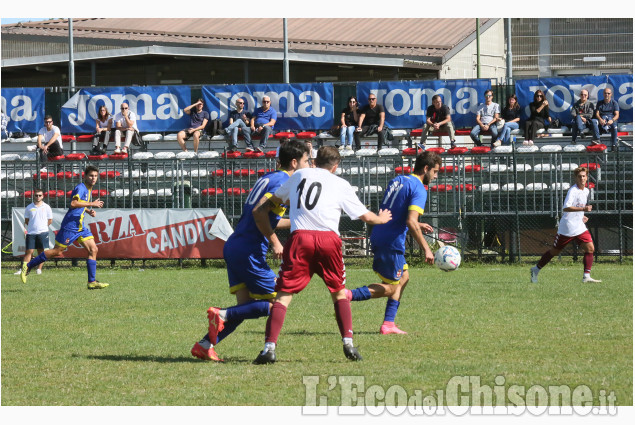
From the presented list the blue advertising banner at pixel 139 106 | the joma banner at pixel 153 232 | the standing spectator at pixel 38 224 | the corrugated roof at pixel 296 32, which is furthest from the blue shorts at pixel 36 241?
the corrugated roof at pixel 296 32

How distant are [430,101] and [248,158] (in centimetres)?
562

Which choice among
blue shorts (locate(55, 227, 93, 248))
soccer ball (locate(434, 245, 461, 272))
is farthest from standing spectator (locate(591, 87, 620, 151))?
blue shorts (locate(55, 227, 93, 248))

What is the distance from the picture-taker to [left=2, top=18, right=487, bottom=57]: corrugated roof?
36531 millimetres

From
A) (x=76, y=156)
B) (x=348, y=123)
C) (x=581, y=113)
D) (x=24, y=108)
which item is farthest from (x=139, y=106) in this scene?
(x=581, y=113)

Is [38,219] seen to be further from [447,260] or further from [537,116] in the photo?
[537,116]

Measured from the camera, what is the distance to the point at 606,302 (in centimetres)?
1298

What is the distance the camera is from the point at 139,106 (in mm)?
27234

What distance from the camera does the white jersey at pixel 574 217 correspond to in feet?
53.7

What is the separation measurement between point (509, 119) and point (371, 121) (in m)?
3.50

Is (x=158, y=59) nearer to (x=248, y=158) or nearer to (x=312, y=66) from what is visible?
(x=312, y=66)

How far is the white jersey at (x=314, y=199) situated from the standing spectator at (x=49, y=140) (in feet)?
60.3

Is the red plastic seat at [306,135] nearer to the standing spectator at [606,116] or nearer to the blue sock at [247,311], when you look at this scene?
the standing spectator at [606,116]

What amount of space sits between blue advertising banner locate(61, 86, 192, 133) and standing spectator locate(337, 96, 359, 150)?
471 centimetres

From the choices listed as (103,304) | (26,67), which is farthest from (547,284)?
(26,67)
